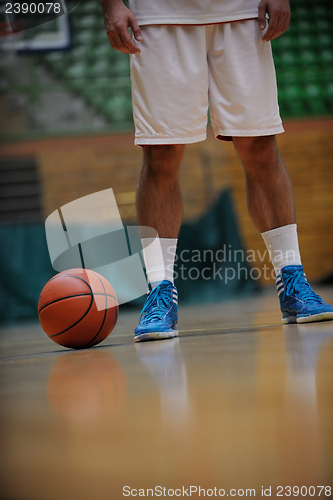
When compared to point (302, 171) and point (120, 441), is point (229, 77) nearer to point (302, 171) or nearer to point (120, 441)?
point (120, 441)

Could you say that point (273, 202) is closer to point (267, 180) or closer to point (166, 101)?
point (267, 180)

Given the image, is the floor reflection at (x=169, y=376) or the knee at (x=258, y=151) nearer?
the floor reflection at (x=169, y=376)

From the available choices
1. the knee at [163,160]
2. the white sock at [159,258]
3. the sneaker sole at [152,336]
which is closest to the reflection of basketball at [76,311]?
the sneaker sole at [152,336]

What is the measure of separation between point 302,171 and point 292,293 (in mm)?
4097

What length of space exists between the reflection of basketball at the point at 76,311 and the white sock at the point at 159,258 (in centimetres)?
19

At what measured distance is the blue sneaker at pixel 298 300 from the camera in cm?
131

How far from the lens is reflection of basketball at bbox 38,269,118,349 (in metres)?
1.25

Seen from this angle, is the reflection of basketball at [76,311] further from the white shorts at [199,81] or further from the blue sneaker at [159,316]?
the white shorts at [199,81]

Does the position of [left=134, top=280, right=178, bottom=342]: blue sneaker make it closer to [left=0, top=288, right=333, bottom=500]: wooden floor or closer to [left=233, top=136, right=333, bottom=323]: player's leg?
[left=233, top=136, right=333, bottom=323]: player's leg

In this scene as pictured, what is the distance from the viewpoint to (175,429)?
0.46 m

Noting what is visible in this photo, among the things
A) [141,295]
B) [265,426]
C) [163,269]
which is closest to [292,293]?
[163,269]

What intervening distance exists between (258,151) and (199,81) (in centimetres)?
25

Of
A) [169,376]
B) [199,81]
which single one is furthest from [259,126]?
[169,376]

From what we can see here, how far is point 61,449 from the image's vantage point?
432mm
